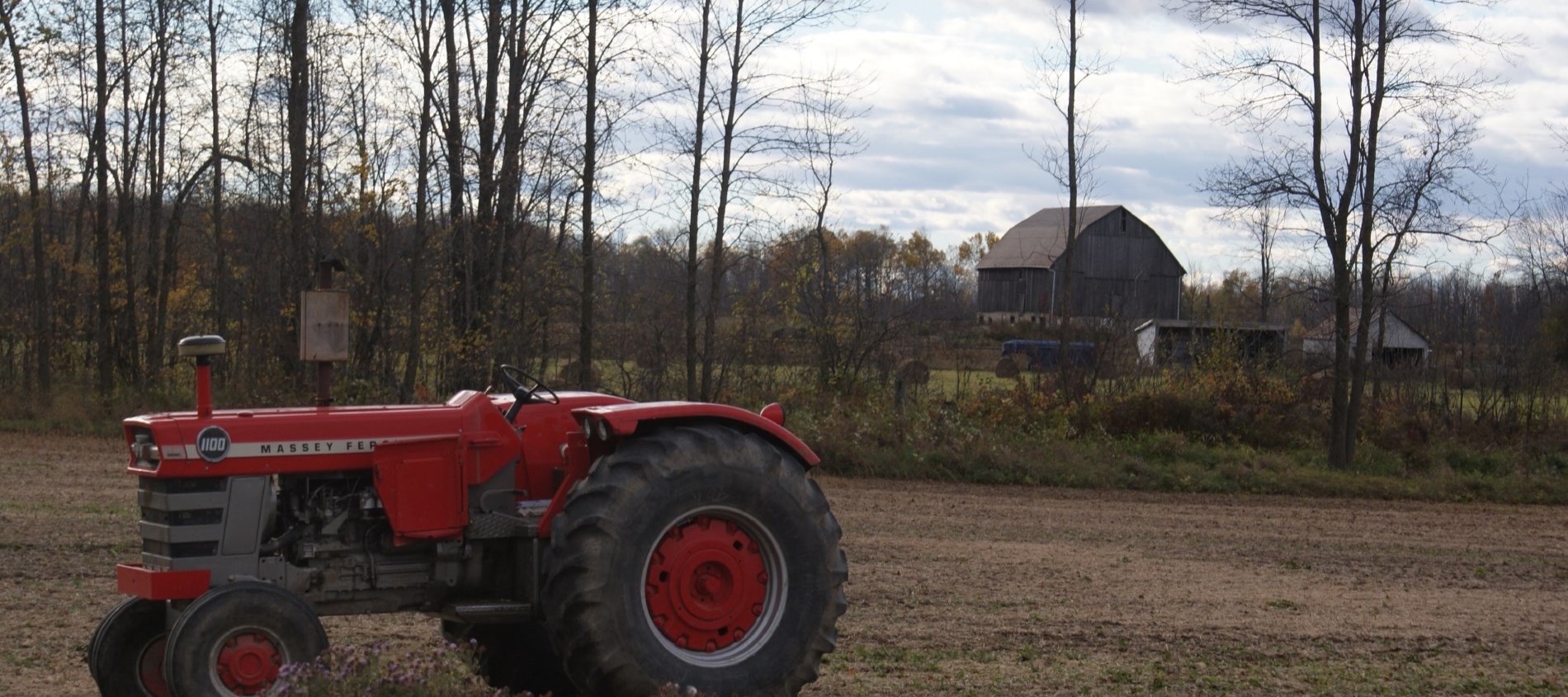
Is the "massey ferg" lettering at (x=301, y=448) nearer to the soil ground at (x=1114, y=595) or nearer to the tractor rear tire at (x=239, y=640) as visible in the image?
the tractor rear tire at (x=239, y=640)

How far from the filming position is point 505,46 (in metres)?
21.3

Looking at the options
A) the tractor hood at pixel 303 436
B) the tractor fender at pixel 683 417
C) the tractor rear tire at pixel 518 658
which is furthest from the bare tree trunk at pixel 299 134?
the tractor fender at pixel 683 417

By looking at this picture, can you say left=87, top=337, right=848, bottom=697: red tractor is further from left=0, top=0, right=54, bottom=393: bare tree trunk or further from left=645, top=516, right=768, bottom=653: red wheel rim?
left=0, top=0, right=54, bottom=393: bare tree trunk

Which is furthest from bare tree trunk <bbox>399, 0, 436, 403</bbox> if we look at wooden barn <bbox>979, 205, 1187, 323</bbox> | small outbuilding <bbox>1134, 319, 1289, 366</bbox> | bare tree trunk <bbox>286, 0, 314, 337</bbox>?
wooden barn <bbox>979, 205, 1187, 323</bbox>

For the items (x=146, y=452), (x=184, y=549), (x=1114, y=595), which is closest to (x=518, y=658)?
(x=184, y=549)

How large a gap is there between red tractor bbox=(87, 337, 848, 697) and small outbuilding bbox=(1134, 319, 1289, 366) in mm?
18802

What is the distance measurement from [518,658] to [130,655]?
5.47 feet

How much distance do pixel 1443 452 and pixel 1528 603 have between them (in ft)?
34.5

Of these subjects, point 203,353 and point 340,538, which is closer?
point 203,353

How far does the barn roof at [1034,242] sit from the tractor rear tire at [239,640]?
48.2m

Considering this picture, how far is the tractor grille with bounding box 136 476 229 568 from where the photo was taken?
205 inches

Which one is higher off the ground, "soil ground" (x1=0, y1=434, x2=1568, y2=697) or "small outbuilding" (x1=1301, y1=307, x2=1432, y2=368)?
"small outbuilding" (x1=1301, y1=307, x2=1432, y2=368)

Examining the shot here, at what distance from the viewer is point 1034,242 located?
56.8 metres

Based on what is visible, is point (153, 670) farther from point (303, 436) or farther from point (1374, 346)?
point (1374, 346)
